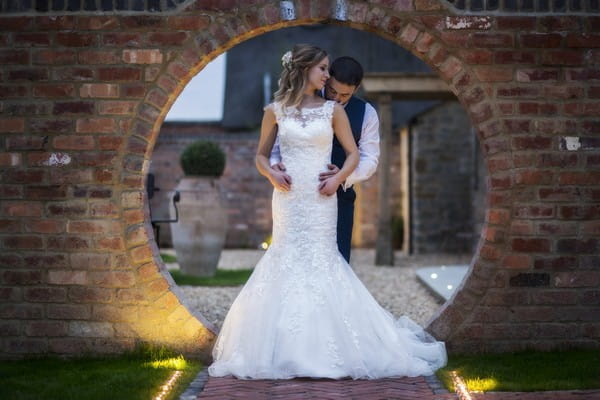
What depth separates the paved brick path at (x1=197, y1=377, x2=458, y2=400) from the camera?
4258 mm

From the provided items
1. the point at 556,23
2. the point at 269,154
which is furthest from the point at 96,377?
the point at 556,23

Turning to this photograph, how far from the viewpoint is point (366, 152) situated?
5.37m

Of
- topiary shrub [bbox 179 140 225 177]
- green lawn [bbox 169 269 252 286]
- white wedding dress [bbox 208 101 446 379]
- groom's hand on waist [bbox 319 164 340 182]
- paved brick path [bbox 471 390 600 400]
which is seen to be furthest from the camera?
topiary shrub [bbox 179 140 225 177]

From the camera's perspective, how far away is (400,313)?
781 cm

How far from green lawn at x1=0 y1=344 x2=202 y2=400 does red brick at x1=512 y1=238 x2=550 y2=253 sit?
2.08 meters

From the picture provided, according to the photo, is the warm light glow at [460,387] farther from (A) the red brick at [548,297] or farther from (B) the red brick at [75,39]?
(B) the red brick at [75,39]

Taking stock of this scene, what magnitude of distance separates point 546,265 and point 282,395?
2.02 m

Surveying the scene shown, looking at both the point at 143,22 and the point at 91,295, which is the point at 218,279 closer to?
the point at 91,295

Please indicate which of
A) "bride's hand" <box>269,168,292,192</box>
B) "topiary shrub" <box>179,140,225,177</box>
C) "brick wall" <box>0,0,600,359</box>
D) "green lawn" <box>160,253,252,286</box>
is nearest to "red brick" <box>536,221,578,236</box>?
"brick wall" <box>0,0,600,359</box>

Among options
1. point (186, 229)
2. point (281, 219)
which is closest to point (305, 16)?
point (281, 219)

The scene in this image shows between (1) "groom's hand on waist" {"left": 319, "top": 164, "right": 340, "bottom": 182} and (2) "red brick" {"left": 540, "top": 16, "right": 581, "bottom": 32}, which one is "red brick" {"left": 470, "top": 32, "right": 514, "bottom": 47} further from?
(1) "groom's hand on waist" {"left": 319, "top": 164, "right": 340, "bottom": 182}

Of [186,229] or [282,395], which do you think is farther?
[186,229]

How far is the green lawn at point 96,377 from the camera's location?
4324mm

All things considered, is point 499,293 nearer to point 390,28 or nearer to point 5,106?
point 390,28
